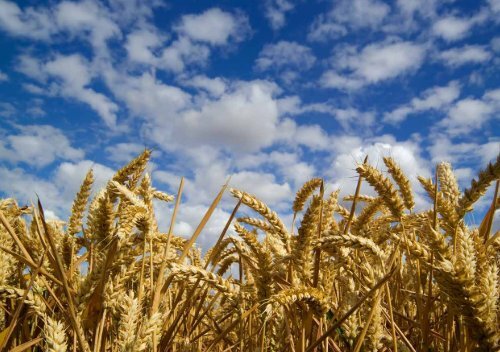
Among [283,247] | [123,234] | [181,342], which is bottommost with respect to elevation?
[181,342]

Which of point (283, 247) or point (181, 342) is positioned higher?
point (283, 247)

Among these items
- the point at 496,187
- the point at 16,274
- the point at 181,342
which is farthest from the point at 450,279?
the point at 16,274

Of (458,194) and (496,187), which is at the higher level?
(458,194)

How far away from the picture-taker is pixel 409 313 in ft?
11.7

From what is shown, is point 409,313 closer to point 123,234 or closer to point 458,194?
point 458,194

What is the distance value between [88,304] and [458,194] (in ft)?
9.09

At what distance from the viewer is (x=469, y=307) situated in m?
1.37

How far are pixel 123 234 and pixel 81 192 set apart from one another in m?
1.38

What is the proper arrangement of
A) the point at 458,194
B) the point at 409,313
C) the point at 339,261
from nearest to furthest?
the point at 339,261
the point at 458,194
the point at 409,313

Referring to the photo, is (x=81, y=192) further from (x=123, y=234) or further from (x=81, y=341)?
(x=81, y=341)

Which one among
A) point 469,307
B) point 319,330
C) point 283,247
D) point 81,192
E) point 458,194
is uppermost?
point 458,194

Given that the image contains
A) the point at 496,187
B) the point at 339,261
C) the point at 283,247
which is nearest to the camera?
the point at 339,261

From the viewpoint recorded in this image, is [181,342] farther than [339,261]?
Yes

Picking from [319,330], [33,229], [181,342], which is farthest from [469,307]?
[33,229]
